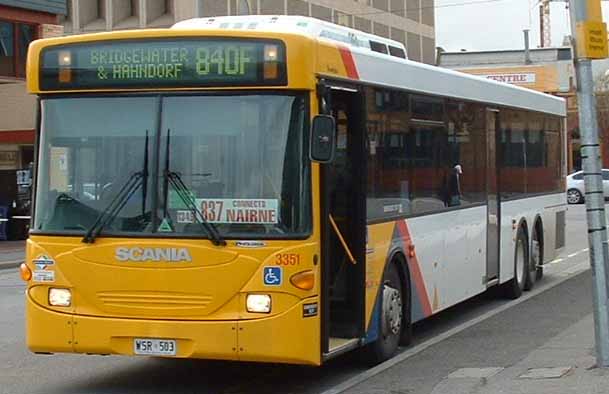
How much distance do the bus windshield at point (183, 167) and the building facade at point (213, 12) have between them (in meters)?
43.8

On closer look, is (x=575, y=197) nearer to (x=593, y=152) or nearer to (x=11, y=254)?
(x=11, y=254)

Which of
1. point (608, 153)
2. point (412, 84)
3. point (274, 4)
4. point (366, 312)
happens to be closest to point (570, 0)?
point (412, 84)

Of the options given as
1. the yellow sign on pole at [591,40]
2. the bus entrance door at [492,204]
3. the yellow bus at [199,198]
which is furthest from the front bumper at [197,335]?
the bus entrance door at [492,204]

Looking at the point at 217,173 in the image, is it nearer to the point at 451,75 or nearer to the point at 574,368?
the point at 574,368

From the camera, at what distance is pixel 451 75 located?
41.5 ft

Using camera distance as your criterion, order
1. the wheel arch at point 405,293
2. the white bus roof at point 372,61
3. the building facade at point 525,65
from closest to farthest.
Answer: the white bus roof at point 372,61 → the wheel arch at point 405,293 → the building facade at point 525,65

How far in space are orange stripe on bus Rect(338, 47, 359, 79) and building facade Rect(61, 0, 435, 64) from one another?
4316cm

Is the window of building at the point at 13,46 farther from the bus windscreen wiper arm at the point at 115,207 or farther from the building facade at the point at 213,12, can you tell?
the bus windscreen wiper arm at the point at 115,207

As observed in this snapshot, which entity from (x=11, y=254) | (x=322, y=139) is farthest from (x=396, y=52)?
(x=11, y=254)

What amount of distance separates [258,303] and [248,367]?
2.26 m

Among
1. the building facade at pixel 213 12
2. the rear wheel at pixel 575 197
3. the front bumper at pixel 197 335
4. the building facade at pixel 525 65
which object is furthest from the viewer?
the building facade at pixel 213 12

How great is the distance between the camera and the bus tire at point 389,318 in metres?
10.5

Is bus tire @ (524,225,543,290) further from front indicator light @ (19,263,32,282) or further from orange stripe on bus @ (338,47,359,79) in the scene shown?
front indicator light @ (19,263,32,282)

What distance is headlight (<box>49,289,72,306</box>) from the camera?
9.11 m
